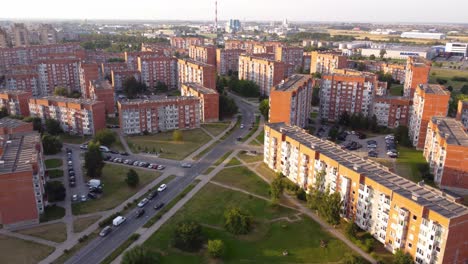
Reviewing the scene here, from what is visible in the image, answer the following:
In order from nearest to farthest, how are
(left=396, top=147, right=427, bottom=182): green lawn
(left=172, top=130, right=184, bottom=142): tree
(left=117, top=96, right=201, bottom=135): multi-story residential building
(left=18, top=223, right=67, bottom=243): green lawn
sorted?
(left=18, top=223, right=67, bottom=243): green lawn
(left=396, top=147, right=427, bottom=182): green lawn
(left=172, top=130, right=184, bottom=142): tree
(left=117, top=96, right=201, bottom=135): multi-story residential building

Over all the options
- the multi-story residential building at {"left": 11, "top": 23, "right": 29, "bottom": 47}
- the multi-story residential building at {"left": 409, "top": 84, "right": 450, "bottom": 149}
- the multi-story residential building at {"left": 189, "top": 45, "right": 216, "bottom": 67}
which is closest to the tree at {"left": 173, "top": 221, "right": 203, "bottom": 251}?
the multi-story residential building at {"left": 409, "top": 84, "right": 450, "bottom": 149}

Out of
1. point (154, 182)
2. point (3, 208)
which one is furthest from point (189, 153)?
point (3, 208)

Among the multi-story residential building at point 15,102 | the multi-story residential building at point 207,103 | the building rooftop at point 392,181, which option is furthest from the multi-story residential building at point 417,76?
the multi-story residential building at point 15,102

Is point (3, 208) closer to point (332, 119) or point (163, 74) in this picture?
point (332, 119)

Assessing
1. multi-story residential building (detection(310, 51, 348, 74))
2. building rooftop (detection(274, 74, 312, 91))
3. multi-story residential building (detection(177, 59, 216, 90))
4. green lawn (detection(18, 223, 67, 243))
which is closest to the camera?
green lawn (detection(18, 223, 67, 243))

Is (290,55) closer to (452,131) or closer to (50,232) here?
(452,131)

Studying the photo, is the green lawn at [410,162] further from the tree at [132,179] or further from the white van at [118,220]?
the white van at [118,220]

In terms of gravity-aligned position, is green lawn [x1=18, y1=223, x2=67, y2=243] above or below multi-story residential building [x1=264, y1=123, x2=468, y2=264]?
below

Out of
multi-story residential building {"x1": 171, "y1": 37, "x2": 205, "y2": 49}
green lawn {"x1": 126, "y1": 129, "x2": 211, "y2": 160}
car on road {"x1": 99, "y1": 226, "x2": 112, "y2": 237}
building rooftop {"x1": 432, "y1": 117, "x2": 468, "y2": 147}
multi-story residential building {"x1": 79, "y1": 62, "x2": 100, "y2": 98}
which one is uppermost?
multi-story residential building {"x1": 171, "y1": 37, "x2": 205, "y2": 49}

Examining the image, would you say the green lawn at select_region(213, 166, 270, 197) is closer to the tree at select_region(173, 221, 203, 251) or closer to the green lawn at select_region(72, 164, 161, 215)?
the green lawn at select_region(72, 164, 161, 215)
